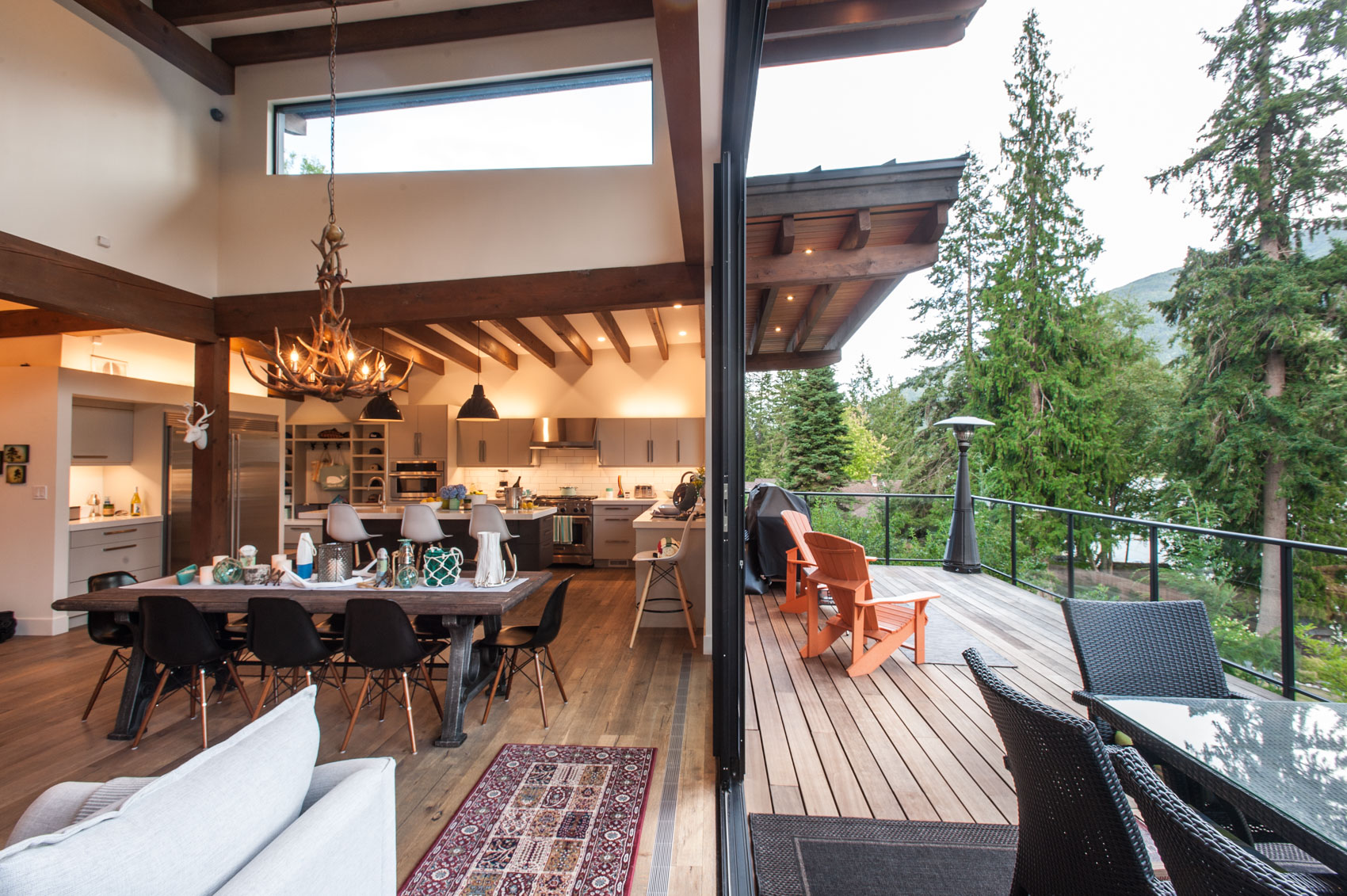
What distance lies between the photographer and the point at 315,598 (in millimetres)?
3146

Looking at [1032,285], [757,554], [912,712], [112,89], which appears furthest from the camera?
[1032,285]

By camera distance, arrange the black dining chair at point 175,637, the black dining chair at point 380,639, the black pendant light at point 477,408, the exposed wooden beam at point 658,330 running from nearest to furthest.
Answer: the black dining chair at point 380,639 → the black dining chair at point 175,637 → the exposed wooden beam at point 658,330 → the black pendant light at point 477,408

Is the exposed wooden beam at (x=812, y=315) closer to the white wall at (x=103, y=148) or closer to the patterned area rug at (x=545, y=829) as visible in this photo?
the patterned area rug at (x=545, y=829)

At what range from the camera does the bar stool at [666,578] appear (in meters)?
4.46

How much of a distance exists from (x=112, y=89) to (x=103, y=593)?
361cm

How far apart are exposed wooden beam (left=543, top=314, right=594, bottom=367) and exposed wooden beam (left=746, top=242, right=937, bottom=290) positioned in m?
2.55

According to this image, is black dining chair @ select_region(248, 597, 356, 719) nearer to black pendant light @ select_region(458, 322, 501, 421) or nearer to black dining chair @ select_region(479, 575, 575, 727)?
black dining chair @ select_region(479, 575, 575, 727)

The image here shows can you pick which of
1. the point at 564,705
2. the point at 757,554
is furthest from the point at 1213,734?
the point at 757,554

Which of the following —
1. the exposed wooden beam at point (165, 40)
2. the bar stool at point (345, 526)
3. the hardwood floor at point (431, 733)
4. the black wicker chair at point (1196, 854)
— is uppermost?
the exposed wooden beam at point (165, 40)

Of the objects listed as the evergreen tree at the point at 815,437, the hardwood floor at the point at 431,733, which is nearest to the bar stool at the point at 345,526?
the hardwood floor at the point at 431,733

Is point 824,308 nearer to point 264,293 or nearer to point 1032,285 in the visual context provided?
point 264,293

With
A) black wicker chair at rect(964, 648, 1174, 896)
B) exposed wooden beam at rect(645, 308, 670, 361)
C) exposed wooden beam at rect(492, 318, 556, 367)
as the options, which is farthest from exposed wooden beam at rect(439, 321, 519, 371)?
black wicker chair at rect(964, 648, 1174, 896)

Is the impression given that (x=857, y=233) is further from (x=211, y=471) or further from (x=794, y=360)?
(x=211, y=471)

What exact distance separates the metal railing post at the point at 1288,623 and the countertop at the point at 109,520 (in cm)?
878
